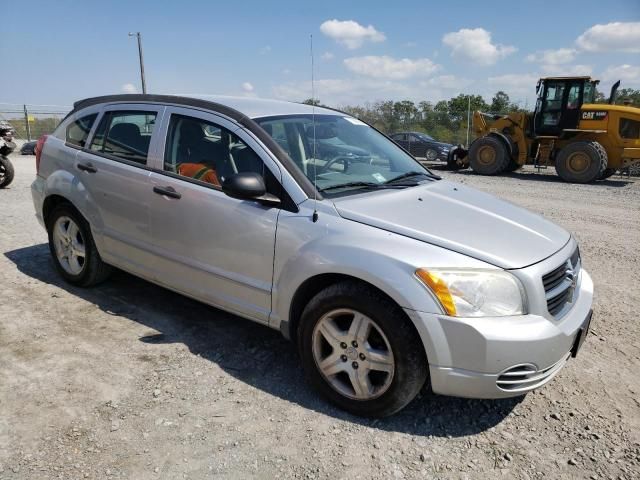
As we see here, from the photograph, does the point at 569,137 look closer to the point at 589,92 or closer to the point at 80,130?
the point at 589,92

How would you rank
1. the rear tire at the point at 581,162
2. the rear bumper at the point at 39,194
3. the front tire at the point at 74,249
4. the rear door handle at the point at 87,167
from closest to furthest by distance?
the rear door handle at the point at 87,167 < the front tire at the point at 74,249 < the rear bumper at the point at 39,194 < the rear tire at the point at 581,162

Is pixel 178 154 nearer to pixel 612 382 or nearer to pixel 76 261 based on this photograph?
pixel 76 261

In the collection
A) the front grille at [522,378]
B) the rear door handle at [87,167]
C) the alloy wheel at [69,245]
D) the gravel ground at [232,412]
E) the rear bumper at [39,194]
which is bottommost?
the gravel ground at [232,412]

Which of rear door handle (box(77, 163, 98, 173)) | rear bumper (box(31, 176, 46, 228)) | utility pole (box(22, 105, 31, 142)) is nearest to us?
rear door handle (box(77, 163, 98, 173))

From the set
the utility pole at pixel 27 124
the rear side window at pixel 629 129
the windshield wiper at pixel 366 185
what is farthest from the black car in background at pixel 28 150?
the rear side window at pixel 629 129

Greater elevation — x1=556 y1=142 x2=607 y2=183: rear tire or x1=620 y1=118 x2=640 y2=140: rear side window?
x1=620 y1=118 x2=640 y2=140: rear side window

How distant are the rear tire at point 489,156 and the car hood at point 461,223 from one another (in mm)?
12887

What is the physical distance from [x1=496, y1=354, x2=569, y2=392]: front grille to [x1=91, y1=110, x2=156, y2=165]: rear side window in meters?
2.84

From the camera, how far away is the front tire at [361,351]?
253 centimetres

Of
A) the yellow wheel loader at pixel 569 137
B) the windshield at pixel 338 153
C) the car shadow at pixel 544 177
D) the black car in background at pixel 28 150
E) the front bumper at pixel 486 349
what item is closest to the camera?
the front bumper at pixel 486 349

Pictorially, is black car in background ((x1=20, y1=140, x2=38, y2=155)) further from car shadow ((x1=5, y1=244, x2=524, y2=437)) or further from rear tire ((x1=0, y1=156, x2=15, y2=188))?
car shadow ((x1=5, y1=244, x2=524, y2=437))

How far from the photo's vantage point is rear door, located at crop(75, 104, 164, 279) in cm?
371

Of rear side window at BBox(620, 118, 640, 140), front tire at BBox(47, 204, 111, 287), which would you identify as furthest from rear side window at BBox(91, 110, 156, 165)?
rear side window at BBox(620, 118, 640, 140)

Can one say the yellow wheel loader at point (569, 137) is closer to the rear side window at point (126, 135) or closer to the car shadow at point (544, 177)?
the car shadow at point (544, 177)
